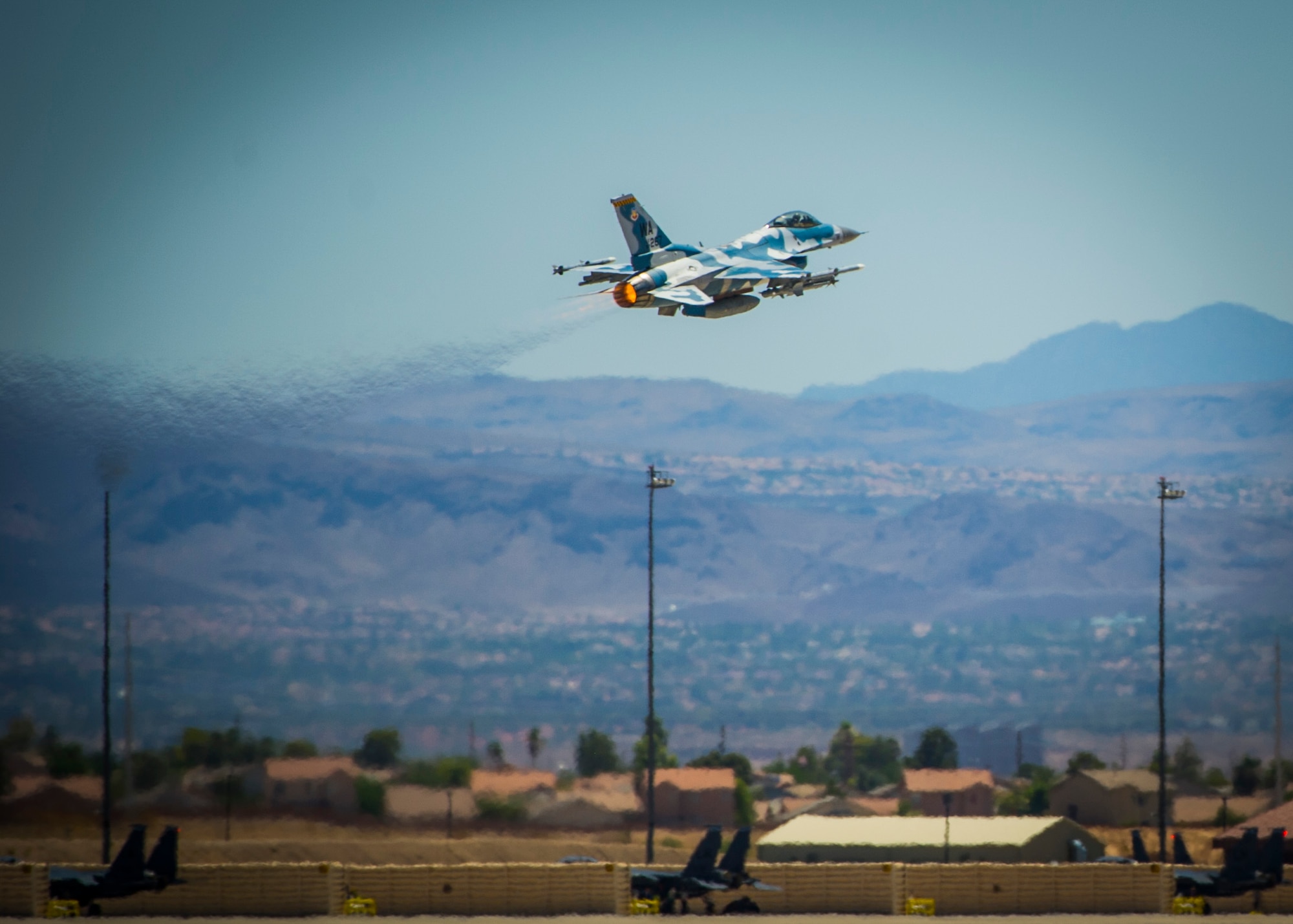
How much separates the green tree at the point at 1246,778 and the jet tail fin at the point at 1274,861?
230 feet

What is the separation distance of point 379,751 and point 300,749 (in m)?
5.22

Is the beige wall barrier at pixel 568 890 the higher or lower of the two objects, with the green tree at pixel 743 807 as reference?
higher

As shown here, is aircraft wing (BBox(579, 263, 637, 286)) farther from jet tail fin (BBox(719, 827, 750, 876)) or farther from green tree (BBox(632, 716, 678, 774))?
green tree (BBox(632, 716, 678, 774))

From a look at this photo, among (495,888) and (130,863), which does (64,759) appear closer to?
(130,863)

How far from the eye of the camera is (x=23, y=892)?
181 ft

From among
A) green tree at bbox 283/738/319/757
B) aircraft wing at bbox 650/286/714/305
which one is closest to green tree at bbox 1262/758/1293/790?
green tree at bbox 283/738/319/757

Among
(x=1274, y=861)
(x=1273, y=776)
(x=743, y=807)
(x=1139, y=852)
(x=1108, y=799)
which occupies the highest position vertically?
(x=1274, y=861)

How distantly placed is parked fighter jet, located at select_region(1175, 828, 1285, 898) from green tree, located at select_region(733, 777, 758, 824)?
56.7 metres

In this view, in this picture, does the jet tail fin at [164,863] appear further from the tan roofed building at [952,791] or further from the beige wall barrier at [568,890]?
the tan roofed building at [952,791]

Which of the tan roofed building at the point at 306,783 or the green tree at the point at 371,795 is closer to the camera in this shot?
the green tree at the point at 371,795

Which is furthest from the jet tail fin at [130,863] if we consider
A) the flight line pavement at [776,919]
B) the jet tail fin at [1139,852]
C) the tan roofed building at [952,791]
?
the tan roofed building at [952,791]

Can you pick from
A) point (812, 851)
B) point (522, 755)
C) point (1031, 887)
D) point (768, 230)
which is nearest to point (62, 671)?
point (522, 755)

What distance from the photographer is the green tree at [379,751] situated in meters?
107

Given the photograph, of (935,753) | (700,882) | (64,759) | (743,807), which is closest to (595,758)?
(743,807)
